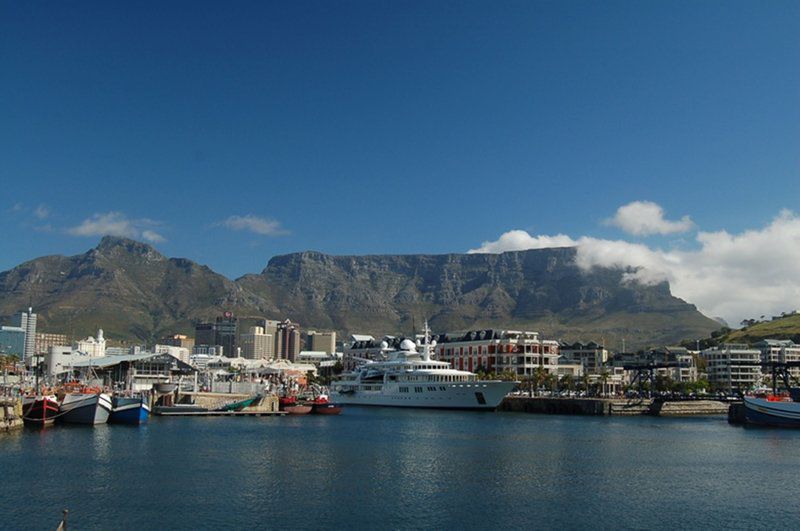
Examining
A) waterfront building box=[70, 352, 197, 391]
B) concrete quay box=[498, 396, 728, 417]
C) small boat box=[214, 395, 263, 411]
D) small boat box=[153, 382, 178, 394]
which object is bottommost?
concrete quay box=[498, 396, 728, 417]

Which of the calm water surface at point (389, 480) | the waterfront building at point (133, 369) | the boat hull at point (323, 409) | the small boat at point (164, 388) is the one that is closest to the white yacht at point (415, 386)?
the boat hull at point (323, 409)

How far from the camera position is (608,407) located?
124 metres

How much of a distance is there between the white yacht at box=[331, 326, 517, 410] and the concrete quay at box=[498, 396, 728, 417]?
6360mm

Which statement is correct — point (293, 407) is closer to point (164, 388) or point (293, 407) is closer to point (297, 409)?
point (297, 409)

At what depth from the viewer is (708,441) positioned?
257ft

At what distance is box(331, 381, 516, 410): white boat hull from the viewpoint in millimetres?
125688

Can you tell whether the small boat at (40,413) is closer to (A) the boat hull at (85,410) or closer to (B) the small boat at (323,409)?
(A) the boat hull at (85,410)

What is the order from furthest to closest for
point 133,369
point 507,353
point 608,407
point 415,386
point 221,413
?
point 507,353
point 415,386
point 608,407
point 133,369
point 221,413

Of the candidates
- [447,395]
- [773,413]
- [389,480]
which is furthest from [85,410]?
[773,413]

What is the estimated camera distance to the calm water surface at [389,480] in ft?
126

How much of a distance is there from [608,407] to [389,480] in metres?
83.0

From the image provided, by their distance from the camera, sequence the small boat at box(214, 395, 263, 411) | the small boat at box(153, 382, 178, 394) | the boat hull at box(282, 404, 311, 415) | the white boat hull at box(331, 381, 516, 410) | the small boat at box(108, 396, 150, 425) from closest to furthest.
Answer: the small boat at box(108, 396, 150, 425), the small boat at box(214, 395, 263, 411), the small boat at box(153, 382, 178, 394), the boat hull at box(282, 404, 311, 415), the white boat hull at box(331, 381, 516, 410)

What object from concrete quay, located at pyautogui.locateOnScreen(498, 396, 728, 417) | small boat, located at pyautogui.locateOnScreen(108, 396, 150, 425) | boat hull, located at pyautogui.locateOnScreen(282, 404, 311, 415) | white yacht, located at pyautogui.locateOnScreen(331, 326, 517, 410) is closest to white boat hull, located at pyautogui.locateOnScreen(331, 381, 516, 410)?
white yacht, located at pyautogui.locateOnScreen(331, 326, 517, 410)

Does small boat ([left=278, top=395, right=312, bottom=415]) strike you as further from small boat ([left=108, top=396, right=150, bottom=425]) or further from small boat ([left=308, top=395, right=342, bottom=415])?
small boat ([left=108, top=396, right=150, bottom=425])
